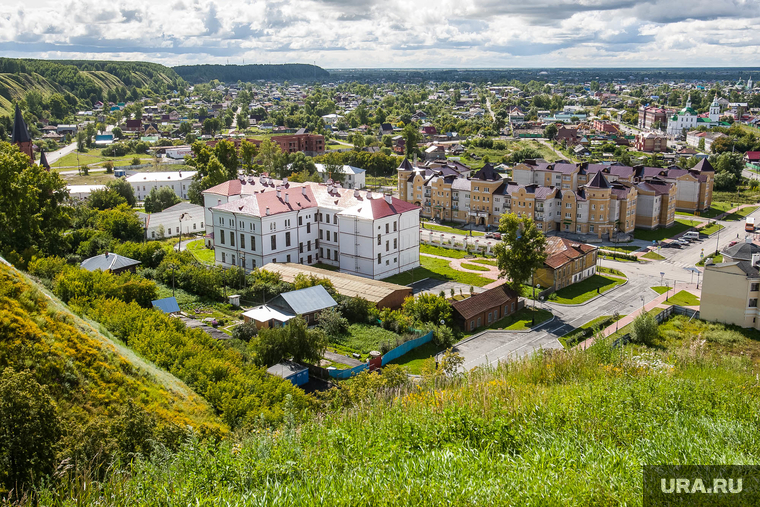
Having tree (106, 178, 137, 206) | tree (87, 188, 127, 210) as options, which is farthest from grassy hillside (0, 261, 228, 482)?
tree (106, 178, 137, 206)

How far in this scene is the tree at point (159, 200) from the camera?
216ft

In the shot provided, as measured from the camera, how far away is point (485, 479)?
11414mm

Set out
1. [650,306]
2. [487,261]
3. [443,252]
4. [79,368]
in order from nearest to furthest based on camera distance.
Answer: [79,368]
[650,306]
[487,261]
[443,252]

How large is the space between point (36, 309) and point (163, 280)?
21.1 metres

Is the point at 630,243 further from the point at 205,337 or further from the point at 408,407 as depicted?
the point at 408,407

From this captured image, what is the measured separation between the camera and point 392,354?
103ft

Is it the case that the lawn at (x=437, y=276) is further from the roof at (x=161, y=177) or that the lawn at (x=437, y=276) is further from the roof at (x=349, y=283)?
the roof at (x=161, y=177)

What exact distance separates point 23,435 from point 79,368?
17.6 feet

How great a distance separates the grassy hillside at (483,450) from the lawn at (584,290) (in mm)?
22715

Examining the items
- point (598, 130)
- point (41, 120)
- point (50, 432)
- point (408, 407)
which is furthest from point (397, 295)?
point (41, 120)

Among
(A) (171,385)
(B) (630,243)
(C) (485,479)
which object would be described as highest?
(C) (485,479)

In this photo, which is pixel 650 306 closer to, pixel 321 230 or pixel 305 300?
pixel 305 300

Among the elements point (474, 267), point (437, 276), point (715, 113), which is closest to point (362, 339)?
point (437, 276)

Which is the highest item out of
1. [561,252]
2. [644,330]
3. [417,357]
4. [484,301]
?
[561,252]
